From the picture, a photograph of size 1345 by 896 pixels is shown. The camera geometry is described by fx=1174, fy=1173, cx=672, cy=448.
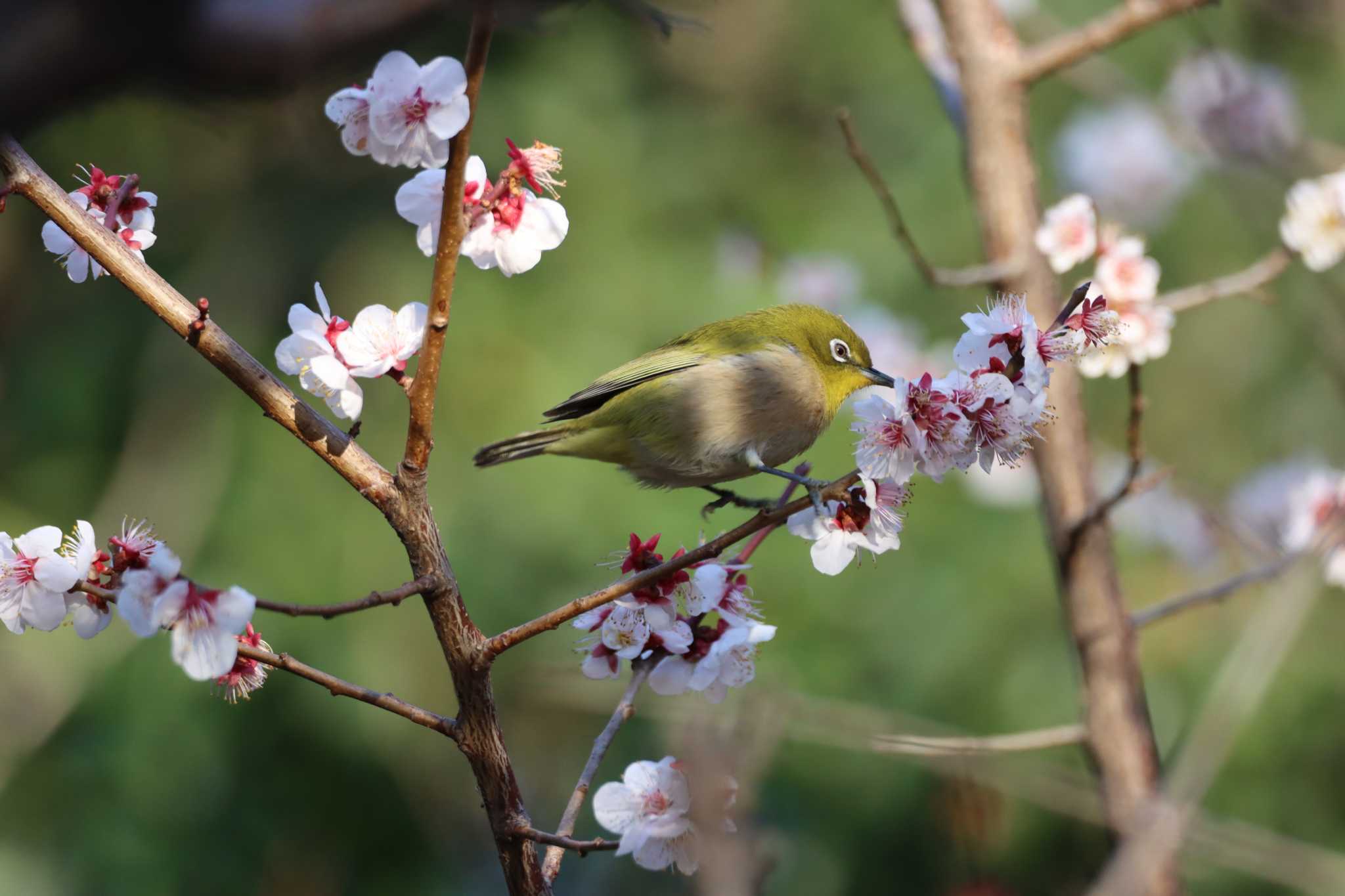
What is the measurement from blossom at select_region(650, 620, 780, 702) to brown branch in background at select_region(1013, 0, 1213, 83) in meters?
1.82

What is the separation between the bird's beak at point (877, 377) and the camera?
3324 millimetres

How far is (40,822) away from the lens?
4844 mm

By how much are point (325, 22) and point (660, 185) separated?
5.55m

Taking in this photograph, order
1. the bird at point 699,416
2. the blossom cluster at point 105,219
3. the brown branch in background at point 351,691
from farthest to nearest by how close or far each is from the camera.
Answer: the bird at point 699,416 → the blossom cluster at point 105,219 → the brown branch in background at point 351,691

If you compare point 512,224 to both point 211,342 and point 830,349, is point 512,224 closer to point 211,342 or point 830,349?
point 211,342

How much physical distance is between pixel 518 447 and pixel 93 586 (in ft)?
4.16

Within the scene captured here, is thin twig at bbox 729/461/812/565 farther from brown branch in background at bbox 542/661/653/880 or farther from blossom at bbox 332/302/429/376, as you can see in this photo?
blossom at bbox 332/302/429/376

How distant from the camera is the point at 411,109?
151 centimetres

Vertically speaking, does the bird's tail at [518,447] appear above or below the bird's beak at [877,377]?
below

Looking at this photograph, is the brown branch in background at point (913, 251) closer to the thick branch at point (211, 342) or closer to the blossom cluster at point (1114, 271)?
the blossom cluster at point (1114, 271)

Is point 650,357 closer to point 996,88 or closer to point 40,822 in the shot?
point 996,88

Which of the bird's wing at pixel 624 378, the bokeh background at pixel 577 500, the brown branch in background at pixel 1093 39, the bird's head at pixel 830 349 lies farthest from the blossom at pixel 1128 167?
the bird's wing at pixel 624 378

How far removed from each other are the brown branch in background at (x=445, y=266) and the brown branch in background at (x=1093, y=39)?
2.05 metres

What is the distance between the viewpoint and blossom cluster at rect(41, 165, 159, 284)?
68.8 inches
